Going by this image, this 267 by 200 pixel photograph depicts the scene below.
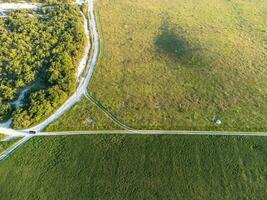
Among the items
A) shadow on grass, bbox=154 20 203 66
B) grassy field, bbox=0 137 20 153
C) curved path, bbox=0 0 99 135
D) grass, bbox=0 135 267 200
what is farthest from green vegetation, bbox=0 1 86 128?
shadow on grass, bbox=154 20 203 66

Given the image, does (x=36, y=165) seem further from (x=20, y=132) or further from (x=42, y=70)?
(x=42, y=70)

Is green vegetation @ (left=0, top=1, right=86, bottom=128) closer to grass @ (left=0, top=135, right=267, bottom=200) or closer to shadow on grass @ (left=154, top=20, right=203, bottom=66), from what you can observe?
grass @ (left=0, top=135, right=267, bottom=200)

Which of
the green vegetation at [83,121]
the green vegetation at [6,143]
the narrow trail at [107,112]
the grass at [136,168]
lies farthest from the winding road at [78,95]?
the narrow trail at [107,112]

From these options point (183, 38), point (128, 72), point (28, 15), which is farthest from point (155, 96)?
point (28, 15)

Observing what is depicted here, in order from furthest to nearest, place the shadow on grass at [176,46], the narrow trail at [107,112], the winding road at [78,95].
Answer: the shadow on grass at [176,46] → the narrow trail at [107,112] → the winding road at [78,95]

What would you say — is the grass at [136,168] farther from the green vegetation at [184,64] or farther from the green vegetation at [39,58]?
the green vegetation at [39,58]

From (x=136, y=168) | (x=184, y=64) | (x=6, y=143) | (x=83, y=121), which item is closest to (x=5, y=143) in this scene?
(x=6, y=143)

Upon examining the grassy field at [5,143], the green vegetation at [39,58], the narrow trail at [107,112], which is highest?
the green vegetation at [39,58]
